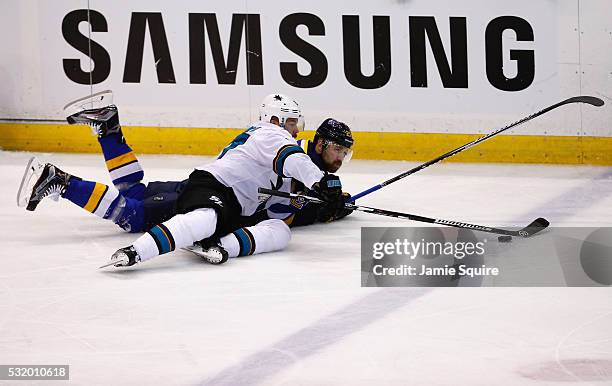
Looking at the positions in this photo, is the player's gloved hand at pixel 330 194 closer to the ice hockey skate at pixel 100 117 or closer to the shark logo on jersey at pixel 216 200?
the shark logo on jersey at pixel 216 200

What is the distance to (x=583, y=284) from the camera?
3.78 m

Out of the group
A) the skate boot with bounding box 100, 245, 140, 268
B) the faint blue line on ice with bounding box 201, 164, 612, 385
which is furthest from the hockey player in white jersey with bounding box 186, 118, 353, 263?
the faint blue line on ice with bounding box 201, 164, 612, 385

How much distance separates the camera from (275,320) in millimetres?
3350

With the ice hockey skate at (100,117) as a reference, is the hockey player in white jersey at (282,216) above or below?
below

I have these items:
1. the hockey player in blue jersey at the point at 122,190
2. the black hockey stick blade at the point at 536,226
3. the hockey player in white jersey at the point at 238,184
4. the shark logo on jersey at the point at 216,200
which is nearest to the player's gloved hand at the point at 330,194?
the hockey player in white jersey at the point at 238,184

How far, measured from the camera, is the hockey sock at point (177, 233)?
3.84m

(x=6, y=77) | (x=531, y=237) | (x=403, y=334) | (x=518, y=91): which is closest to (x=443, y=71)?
(x=518, y=91)

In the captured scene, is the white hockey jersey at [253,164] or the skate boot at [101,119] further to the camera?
the skate boot at [101,119]

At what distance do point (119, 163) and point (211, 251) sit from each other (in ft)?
3.02

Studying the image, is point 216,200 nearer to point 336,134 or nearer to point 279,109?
point 279,109

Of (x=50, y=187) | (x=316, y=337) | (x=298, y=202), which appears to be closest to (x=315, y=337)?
(x=316, y=337)

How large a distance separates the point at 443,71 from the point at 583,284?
2781 mm

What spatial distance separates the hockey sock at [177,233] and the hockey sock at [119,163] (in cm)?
83

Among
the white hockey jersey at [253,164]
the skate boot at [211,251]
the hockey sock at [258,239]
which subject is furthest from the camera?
the white hockey jersey at [253,164]
